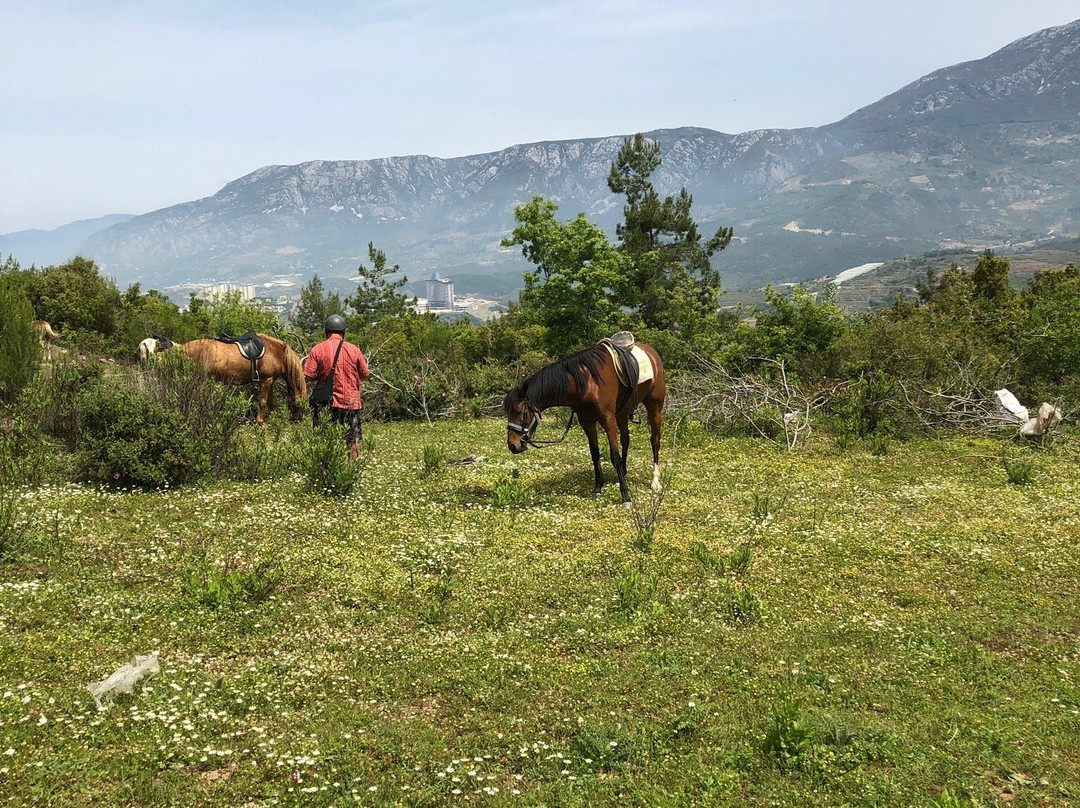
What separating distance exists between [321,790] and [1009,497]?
38.4 feet

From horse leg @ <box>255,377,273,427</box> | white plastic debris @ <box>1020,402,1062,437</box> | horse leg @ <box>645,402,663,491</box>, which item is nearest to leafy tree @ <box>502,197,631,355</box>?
horse leg @ <box>255,377,273,427</box>

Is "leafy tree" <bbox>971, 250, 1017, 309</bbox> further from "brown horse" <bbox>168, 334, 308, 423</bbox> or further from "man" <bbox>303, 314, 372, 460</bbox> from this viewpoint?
"man" <bbox>303, 314, 372, 460</bbox>

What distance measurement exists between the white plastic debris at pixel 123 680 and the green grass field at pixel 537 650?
0.10 metres

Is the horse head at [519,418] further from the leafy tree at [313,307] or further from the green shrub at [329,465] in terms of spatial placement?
the leafy tree at [313,307]

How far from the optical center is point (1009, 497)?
11.1 meters

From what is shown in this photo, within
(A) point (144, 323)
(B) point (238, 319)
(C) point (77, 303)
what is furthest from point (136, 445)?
(B) point (238, 319)

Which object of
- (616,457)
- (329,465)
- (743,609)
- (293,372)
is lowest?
(743,609)

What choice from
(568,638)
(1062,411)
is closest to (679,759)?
(568,638)

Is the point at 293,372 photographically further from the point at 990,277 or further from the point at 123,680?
the point at 990,277

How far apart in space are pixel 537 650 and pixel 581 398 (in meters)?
5.32

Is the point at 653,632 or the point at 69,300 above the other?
the point at 69,300

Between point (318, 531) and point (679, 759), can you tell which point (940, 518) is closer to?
point (679, 759)

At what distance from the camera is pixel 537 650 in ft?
20.0

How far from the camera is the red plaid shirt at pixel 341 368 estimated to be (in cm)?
1242
